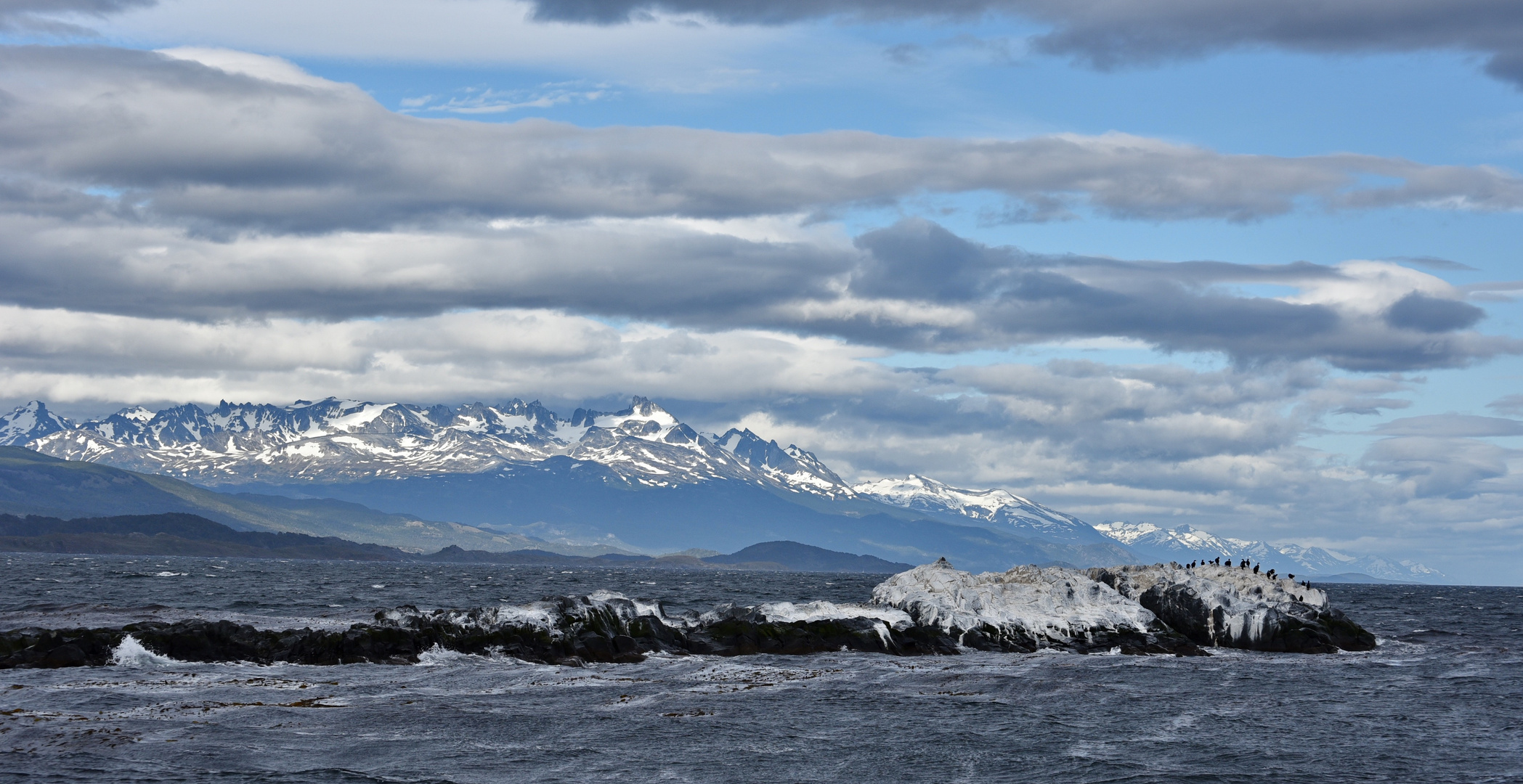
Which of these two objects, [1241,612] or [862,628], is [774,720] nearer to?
[862,628]

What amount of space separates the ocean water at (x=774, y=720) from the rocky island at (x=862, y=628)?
191cm

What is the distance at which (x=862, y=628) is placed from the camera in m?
66.1

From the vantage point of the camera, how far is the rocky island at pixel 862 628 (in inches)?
2154

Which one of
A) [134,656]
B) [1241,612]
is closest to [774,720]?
[134,656]

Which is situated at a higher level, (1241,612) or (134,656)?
(1241,612)

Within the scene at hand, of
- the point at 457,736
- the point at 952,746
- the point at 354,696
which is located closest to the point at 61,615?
the point at 354,696

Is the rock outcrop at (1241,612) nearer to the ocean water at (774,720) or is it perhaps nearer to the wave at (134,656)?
the ocean water at (774,720)

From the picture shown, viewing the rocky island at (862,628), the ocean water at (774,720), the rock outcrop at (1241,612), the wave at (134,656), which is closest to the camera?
the ocean water at (774,720)

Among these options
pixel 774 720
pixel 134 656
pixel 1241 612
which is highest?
pixel 1241 612

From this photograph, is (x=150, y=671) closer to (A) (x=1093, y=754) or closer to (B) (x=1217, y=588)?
(A) (x=1093, y=754)

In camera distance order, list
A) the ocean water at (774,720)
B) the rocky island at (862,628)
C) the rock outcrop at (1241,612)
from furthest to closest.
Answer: the rock outcrop at (1241,612)
the rocky island at (862,628)
the ocean water at (774,720)

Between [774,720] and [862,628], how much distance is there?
80.6 ft

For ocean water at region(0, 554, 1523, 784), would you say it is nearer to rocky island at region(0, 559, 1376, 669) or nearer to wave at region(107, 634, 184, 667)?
wave at region(107, 634, 184, 667)

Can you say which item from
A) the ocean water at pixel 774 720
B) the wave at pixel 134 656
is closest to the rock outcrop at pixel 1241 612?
the ocean water at pixel 774 720
